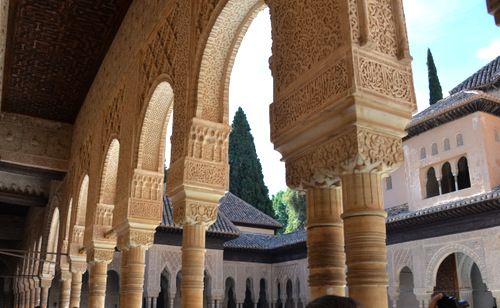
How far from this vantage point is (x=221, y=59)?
225 inches

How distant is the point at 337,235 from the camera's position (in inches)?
131

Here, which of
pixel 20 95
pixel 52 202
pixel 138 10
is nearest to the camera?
pixel 138 10

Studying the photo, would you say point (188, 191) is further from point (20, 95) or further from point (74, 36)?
point (20, 95)

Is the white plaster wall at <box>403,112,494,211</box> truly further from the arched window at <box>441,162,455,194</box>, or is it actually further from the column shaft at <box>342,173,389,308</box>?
the column shaft at <box>342,173,389,308</box>

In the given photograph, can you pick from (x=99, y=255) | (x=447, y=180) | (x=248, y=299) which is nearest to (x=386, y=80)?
(x=99, y=255)

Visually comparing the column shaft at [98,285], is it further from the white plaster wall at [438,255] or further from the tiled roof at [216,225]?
the white plaster wall at [438,255]

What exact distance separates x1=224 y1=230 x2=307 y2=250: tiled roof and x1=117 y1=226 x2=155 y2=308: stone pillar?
506 inches

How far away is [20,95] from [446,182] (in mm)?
12561

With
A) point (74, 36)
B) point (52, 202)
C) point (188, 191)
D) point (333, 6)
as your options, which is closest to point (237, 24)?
point (188, 191)

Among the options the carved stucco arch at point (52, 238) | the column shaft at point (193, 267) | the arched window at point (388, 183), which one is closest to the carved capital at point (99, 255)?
the column shaft at point (193, 267)

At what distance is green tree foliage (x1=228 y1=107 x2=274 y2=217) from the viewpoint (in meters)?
31.6

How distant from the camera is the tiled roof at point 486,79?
16.5 metres

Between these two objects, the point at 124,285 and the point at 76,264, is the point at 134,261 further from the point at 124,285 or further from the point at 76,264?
the point at 76,264

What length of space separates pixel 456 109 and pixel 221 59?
37.4ft
